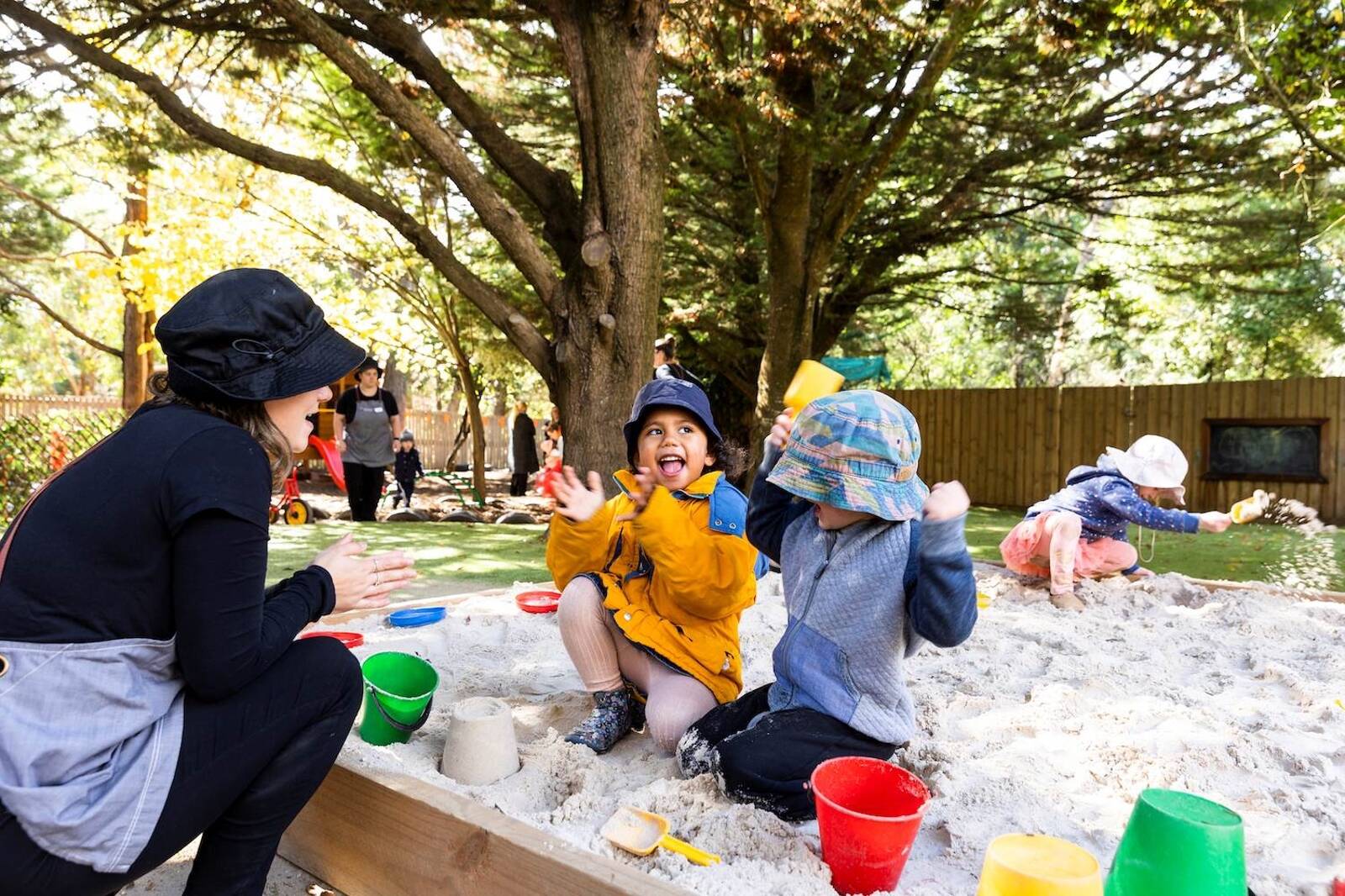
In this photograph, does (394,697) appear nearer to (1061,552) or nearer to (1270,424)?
(1061,552)

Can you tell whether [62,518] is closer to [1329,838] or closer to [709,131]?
[1329,838]

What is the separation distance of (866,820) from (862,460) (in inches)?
28.6

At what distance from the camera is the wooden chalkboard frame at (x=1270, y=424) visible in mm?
9430

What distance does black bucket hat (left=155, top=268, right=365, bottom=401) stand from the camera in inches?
53.4

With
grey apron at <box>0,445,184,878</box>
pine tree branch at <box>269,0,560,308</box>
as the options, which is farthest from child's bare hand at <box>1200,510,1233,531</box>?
grey apron at <box>0,445,184,878</box>

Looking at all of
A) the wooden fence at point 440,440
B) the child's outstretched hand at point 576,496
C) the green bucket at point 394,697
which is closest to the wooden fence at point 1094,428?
the child's outstretched hand at point 576,496

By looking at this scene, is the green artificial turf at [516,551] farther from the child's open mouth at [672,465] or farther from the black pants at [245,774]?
the black pants at [245,774]

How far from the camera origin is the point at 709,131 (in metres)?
8.94

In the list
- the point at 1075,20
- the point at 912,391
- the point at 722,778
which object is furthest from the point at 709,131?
the point at 722,778

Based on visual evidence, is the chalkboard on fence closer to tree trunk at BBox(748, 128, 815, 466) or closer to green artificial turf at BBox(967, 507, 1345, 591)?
green artificial turf at BBox(967, 507, 1345, 591)

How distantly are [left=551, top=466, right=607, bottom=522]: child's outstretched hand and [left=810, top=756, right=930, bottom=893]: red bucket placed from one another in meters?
0.90

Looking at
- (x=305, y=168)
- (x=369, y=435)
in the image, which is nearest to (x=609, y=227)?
(x=305, y=168)

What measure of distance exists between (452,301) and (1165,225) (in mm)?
9273

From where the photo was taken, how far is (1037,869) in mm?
1212
